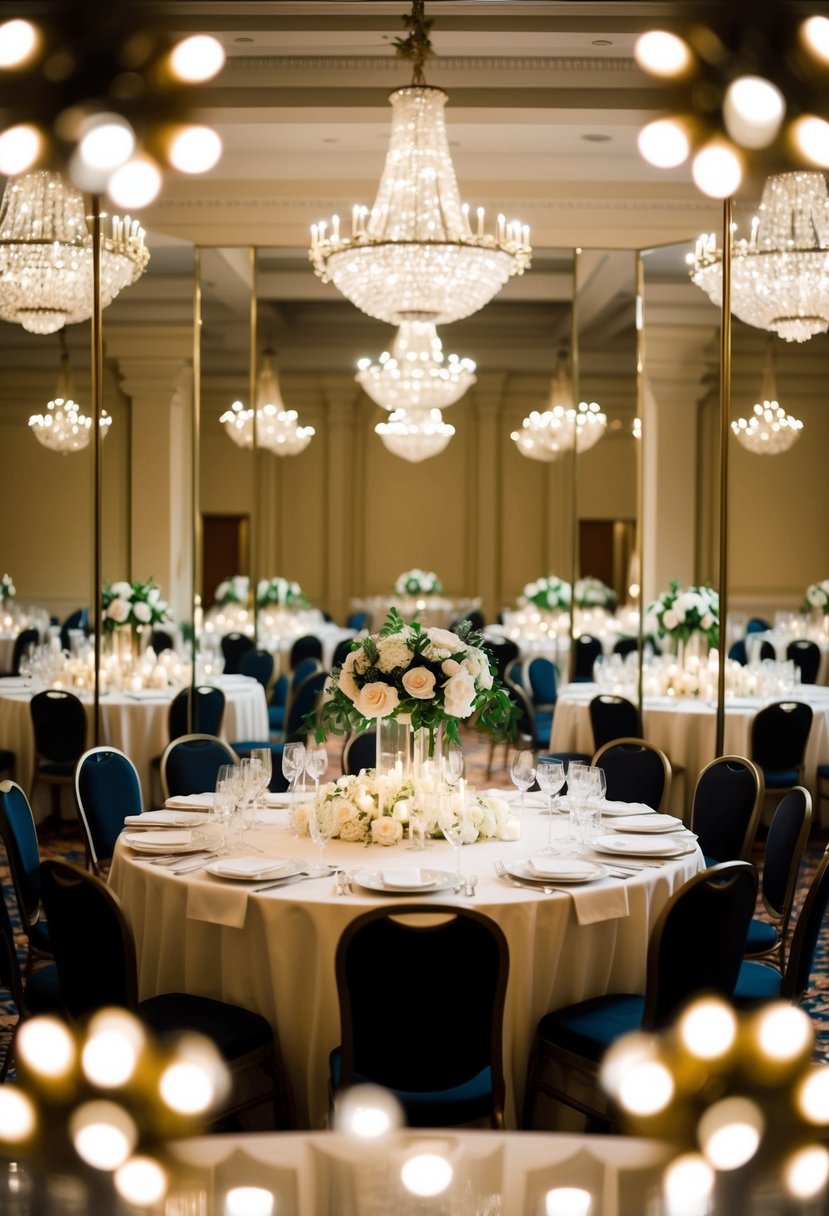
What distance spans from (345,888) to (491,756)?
21.9ft

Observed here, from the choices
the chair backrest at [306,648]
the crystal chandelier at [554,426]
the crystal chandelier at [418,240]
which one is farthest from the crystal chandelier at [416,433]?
the crystal chandelier at [418,240]

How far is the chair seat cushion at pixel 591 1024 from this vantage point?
10.7 ft

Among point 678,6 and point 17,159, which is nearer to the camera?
point 17,159

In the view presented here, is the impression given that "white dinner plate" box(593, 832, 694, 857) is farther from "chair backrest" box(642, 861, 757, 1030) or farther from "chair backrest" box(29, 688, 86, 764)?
"chair backrest" box(29, 688, 86, 764)

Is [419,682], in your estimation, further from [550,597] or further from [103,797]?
[550,597]

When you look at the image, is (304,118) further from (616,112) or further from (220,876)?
(220,876)

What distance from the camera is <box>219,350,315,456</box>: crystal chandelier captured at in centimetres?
990

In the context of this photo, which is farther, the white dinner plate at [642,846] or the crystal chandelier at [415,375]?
the crystal chandelier at [415,375]

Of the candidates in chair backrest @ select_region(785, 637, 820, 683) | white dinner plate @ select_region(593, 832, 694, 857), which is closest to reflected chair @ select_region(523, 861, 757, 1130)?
white dinner plate @ select_region(593, 832, 694, 857)

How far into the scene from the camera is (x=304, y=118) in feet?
26.7

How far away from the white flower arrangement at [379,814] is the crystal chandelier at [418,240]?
9.49 feet

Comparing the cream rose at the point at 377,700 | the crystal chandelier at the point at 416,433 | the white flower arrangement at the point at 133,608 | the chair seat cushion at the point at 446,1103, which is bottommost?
the chair seat cushion at the point at 446,1103

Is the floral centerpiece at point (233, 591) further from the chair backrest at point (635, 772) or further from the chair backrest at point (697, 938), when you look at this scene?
the chair backrest at point (697, 938)

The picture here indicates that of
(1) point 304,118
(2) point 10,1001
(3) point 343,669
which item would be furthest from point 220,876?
(1) point 304,118
